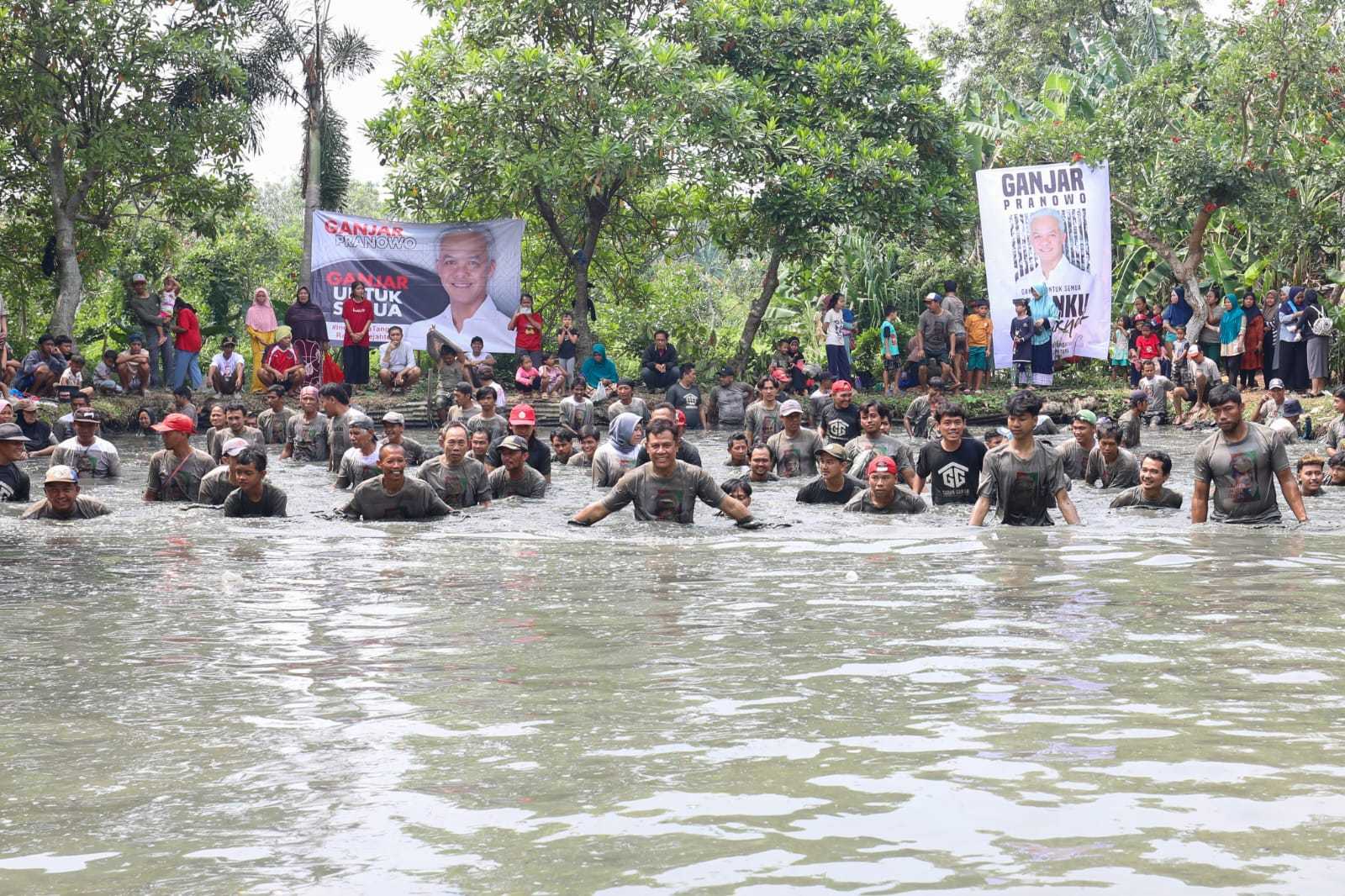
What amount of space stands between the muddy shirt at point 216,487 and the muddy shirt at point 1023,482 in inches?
259

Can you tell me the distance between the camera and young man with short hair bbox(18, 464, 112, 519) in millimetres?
13484

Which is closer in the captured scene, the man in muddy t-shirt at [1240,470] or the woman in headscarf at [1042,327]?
the man in muddy t-shirt at [1240,470]

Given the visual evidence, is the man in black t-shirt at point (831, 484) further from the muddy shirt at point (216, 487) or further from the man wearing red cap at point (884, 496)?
the muddy shirt at point (216, 487)

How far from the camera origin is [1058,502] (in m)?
12.6

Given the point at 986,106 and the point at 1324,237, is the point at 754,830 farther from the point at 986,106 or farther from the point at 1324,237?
the point at 986,106

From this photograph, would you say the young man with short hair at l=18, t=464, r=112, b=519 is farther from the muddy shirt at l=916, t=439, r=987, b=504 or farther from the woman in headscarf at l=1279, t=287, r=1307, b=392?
the woman in headscarf at l=1279, t=287, r=1307, b=392

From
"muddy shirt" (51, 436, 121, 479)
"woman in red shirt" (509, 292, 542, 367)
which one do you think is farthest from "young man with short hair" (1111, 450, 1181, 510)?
"woman in red shirt" (509, 292, 542, 367)

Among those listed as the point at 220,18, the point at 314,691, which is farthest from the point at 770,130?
the point at 314,691

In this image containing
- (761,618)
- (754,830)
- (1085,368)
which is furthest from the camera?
(1085,368)

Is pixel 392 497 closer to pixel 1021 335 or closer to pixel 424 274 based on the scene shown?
pixel 424 274

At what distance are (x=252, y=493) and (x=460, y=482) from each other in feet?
6.07

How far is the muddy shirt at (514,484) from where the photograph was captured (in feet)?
50.8

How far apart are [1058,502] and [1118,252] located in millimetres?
21319

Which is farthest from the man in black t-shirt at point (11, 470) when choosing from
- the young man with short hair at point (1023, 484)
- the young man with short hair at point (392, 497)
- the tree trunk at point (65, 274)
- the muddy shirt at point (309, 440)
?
the tree trunk at point (65, 274)
